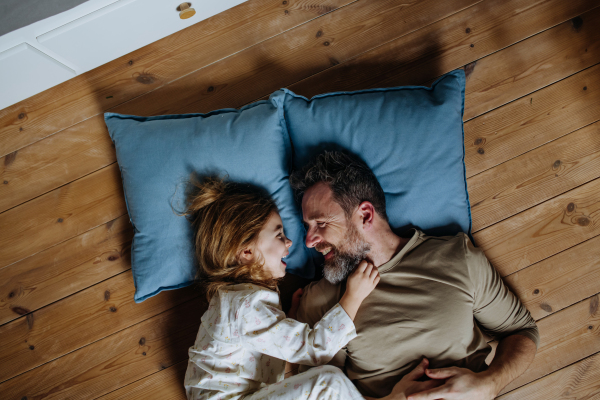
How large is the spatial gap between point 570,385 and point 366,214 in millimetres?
1248

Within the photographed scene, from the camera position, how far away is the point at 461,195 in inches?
62.4

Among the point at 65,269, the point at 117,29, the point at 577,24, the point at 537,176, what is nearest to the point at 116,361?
the point at 65,269

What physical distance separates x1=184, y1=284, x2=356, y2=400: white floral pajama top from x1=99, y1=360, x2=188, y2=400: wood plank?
246mm

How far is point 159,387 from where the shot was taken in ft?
5.66

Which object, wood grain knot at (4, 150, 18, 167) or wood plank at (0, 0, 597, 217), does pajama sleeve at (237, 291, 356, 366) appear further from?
wood grain knot at (4, 150, 18, 167)

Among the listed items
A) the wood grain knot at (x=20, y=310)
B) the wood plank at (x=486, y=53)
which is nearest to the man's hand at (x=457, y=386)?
the wood plank at (x=486, y=53)

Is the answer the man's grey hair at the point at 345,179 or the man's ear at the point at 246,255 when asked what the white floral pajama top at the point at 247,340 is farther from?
the man's grey hair at the point at 345,179

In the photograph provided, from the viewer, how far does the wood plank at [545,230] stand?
1.72m

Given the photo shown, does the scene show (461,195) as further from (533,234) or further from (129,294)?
(129,294)

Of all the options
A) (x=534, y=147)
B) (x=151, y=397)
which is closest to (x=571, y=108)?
(x=534, y=147)

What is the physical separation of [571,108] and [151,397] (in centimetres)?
235

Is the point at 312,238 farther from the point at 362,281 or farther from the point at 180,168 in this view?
the point at 180,168

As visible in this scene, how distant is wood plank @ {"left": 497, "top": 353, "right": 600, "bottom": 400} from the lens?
1.68 m

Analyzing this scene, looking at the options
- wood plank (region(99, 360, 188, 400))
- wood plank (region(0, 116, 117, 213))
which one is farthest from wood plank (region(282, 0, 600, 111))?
wood plank (region(99, 360, 188, 400))
